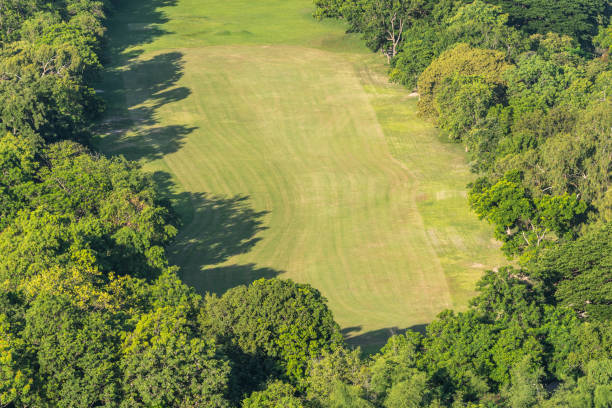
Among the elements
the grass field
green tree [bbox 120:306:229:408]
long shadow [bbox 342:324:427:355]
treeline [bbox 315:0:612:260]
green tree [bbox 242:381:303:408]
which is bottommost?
long shadow [bbox 342:324:427:355]

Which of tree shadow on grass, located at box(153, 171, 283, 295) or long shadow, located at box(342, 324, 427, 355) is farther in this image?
tree shadow on grass, located at box(153, 171, 283, 295)

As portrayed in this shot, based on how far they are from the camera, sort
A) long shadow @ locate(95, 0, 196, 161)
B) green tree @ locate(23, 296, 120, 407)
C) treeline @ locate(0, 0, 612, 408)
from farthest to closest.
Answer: long shadow @ locate(95, 0, 196, 161)
treeline @ locate(0, 0, 612, 408)
green tree @ locate(23, 296, 120, 407)

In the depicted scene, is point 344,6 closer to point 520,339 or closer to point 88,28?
point 88,28

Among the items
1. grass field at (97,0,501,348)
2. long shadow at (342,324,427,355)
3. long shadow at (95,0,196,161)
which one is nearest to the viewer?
long shadow at (342,324,427,355)

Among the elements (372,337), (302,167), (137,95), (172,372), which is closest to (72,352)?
(172,372)

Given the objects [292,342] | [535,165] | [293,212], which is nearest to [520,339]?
[292,342]

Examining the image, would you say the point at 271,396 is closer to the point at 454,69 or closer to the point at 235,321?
the point at 235,321

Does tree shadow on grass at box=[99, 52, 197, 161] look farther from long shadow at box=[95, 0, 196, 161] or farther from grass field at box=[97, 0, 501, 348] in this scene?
grass field at box=[97, 0, 501, 348]

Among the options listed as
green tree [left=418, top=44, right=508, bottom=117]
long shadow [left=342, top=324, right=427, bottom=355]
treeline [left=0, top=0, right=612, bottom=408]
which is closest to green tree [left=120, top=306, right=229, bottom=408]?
treeline [left=0, top=0, right=612, bottom=408]
